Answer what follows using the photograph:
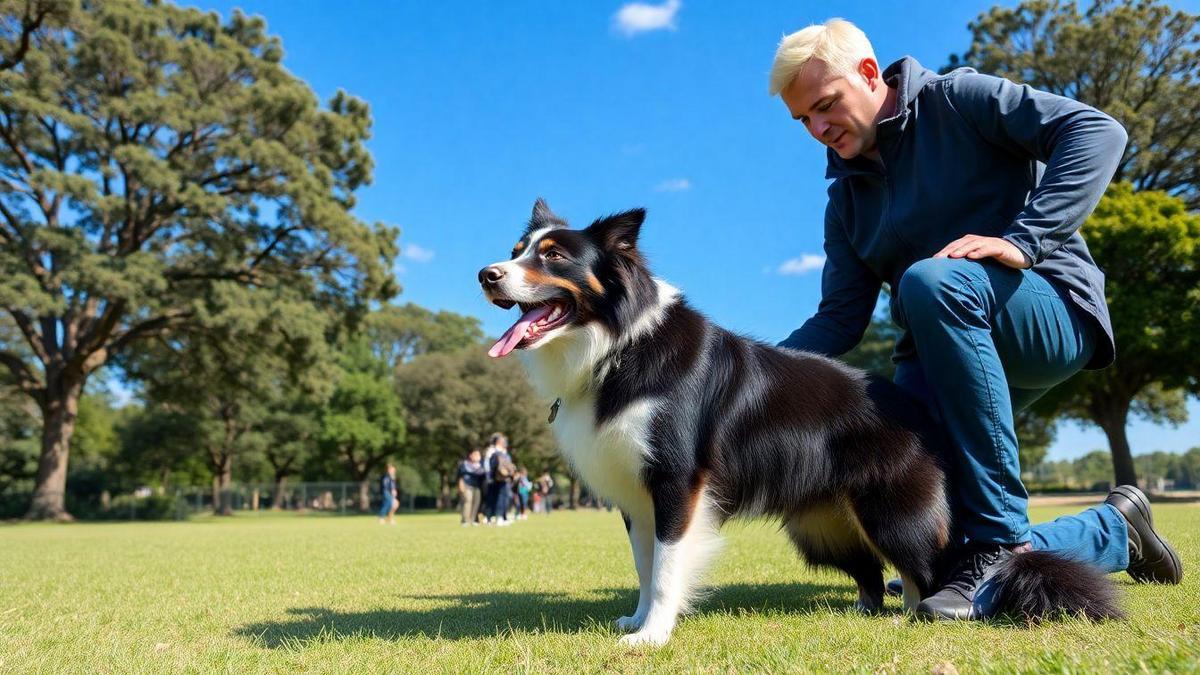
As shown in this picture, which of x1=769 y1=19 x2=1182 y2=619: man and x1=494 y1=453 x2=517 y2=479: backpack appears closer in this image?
x1=769 y1=19 x2=1182 y2=619: man

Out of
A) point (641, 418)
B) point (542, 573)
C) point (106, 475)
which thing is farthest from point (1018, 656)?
point (106, 475)

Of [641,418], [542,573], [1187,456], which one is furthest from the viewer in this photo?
[1187,456]

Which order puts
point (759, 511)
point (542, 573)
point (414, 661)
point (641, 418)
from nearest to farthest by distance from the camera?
point (414, 661), point (641, 418), point (759, 511), point (542, 573)

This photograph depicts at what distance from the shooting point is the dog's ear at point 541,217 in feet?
13.4

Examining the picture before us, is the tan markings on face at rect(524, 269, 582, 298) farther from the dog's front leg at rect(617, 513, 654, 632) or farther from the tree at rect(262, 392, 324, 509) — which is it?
the tree at rect(262, 392, 324, 509)

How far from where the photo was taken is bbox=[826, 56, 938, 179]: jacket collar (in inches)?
149

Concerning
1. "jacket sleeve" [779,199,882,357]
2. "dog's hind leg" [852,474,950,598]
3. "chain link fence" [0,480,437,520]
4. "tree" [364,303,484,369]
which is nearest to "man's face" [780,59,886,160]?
"jacket sleeve" [779,199,882,357]

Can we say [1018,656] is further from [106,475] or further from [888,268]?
[106,475]

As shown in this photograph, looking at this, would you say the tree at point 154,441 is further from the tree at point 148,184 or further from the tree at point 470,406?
the tree at point 148,184

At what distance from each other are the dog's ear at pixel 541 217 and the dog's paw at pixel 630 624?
1943mm

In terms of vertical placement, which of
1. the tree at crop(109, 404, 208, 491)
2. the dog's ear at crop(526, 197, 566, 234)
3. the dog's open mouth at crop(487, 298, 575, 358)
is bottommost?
the dog's open mouth at crop(487, 298, 575, 358)

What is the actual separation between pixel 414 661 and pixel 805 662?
4.51ft

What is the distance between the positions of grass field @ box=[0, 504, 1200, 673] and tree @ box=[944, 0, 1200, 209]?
3063 centimetres

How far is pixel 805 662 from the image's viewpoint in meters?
2.53
